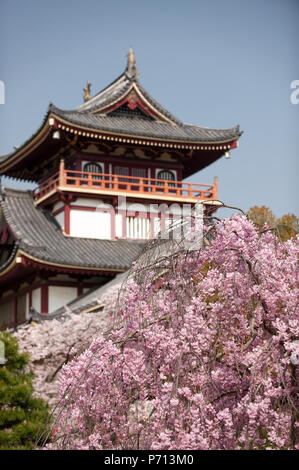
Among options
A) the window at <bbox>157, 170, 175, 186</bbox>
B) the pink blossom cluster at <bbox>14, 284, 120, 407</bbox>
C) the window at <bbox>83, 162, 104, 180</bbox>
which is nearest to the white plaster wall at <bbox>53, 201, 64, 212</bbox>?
the window at <bbox>83, 162, 104, 180</bbox>

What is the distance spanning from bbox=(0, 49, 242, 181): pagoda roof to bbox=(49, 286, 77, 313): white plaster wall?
20.5 feet

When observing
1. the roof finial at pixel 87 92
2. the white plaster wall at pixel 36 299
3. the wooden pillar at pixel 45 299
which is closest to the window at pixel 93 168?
the white plaster wall at pixel 36 299

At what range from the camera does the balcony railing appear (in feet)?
92.5

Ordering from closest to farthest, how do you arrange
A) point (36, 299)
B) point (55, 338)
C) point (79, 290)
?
point (55, 338) < point (36, 299) < point (79, 290)

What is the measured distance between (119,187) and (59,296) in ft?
20.2

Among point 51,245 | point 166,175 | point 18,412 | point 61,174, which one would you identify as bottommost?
point 18,412

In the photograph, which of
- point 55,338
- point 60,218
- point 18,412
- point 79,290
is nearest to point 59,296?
point 79,290

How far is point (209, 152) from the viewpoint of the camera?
3166 centimetres

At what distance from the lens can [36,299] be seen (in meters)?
26.5

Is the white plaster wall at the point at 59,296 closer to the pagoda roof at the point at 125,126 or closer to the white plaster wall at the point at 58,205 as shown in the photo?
the white plaster wall at the point at 58,205

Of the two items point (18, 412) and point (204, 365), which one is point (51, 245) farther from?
point (204, 365)

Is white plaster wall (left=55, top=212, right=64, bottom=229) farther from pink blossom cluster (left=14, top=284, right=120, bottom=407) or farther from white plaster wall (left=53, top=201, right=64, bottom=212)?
pink blossom cluster (left=14, top=284, right=120, bottom=407)
